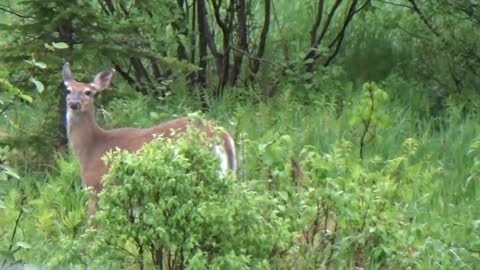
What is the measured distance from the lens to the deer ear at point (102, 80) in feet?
31.5

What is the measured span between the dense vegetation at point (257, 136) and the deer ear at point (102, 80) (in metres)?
0.39

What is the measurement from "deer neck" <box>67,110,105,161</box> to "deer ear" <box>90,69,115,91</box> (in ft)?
0.77

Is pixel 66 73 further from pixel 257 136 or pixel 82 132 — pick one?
pixel 257 136

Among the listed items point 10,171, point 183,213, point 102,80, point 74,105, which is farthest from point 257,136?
point 10,171

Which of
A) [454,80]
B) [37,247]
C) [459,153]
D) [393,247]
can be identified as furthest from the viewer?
[454,80]

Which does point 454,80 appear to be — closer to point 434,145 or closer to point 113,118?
point 434,145

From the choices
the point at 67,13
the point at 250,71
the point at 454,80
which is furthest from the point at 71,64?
the point at 454,80

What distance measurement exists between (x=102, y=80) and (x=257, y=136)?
1.25 m

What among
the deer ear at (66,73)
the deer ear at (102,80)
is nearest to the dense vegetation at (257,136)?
the deer ear at (66,73)

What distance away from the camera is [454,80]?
11.6m

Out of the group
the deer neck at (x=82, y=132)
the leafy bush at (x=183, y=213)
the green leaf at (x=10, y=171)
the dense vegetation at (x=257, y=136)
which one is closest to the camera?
the green leaf at (x=10, y=171)

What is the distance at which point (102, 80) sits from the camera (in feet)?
31.6

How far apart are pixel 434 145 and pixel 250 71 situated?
2624mm

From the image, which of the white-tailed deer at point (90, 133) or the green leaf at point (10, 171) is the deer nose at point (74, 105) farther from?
the green leaf at point (10, 171)
